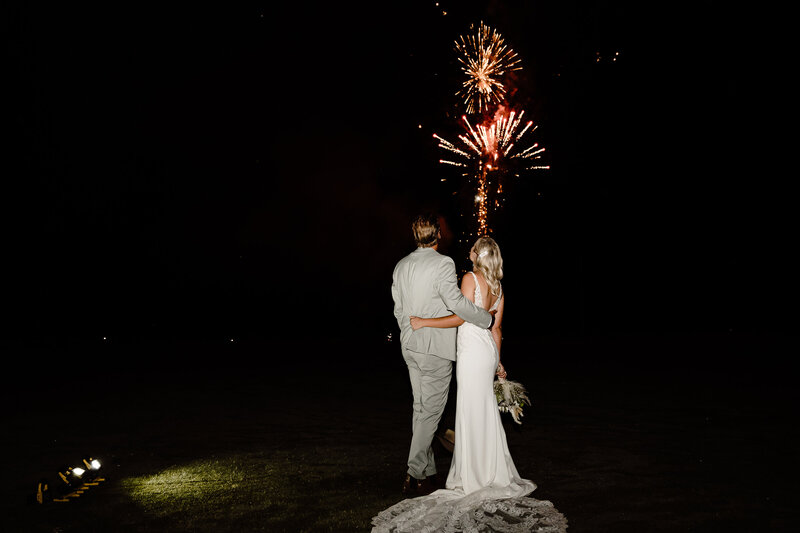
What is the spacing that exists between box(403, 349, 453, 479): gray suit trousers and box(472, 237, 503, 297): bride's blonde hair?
656mm

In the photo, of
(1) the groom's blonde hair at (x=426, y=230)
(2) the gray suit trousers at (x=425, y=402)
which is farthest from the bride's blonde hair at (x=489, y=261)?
(2) the gray suit trousers at (x=425, y=402)

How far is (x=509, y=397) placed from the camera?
16.4 ft

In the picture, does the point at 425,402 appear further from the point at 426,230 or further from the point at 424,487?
the point at 426,230

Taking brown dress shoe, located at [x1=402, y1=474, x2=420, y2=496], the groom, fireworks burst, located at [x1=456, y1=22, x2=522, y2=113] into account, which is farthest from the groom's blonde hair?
fireworks burst, located at [x1=456, y1=22, x2=522, y2=113]

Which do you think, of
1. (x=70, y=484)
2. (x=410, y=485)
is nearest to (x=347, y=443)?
(x=410, y=485)

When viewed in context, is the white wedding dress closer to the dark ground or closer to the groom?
the groom

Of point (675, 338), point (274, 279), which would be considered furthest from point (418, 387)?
point (274, 279)

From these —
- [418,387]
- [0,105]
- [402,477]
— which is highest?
[0,105]

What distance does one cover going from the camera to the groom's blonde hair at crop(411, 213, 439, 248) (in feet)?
15.6

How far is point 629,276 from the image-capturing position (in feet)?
102

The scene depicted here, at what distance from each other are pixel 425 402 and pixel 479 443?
0.47 m

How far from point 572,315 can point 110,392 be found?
2199 cm

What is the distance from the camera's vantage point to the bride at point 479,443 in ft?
13.6

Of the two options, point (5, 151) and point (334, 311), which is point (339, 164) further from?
point (5, 151)
